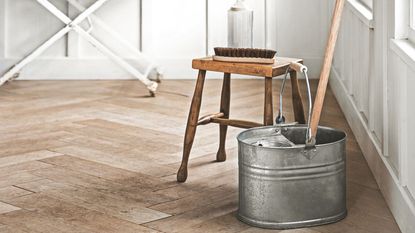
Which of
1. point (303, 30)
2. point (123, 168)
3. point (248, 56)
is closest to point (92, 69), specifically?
point (303, 30)

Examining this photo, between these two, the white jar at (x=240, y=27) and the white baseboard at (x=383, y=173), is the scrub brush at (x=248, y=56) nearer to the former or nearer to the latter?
the white jar at (x=240, y=27)

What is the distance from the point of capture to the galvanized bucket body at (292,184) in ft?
7.73

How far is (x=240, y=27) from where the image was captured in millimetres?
3025

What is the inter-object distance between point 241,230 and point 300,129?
45cm

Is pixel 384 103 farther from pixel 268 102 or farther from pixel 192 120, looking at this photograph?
pixel 192 120

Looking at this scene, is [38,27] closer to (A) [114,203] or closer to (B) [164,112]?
(B) [164,112]

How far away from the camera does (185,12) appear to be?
213 inches

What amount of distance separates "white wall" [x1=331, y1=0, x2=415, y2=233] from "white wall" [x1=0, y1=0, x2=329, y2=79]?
145 cm

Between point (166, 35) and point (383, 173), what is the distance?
2969 mm

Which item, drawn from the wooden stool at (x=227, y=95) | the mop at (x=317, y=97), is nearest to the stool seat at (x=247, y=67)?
the wooden stool at (x=227, y=95)

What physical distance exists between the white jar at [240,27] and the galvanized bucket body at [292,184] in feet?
2.23

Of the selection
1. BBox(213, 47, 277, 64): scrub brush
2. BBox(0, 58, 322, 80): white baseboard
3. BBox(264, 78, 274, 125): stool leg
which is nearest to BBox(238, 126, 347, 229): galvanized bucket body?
BBox(264, 78, 274, 125): stool leg

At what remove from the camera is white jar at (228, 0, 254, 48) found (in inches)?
119

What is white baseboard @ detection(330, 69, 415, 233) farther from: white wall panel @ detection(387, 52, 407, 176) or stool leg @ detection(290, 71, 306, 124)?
stool leg @ detection(290, 71, 306, 124)
